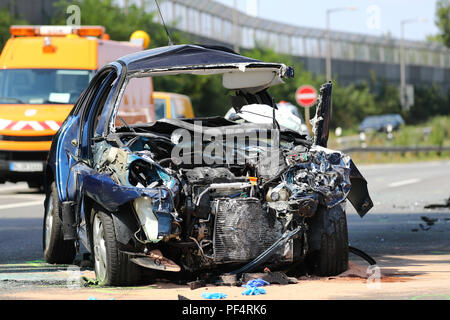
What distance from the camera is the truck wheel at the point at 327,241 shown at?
25.3ft

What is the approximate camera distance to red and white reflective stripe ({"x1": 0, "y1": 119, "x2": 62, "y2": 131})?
1794cm

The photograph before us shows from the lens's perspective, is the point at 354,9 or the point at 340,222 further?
the point at 354,9

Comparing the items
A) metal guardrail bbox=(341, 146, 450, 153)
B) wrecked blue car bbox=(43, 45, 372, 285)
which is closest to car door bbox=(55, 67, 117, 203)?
wrecked blue car bbox=(43, 45, 372, 285)

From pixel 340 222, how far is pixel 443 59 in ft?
263

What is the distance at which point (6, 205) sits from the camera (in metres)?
17.1

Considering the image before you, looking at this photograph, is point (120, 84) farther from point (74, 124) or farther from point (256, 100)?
point (256, 100)

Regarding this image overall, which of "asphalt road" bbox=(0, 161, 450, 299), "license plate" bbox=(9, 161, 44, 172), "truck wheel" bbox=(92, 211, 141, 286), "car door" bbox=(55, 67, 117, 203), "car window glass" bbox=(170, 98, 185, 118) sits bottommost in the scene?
"asphalt road" bbox=(0, 161, 450, 299)

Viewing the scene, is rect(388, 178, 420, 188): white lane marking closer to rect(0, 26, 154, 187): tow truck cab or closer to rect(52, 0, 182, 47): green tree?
rect(0, 26, 154, 187): tow truck cab

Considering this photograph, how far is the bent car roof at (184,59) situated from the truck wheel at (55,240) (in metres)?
1.53

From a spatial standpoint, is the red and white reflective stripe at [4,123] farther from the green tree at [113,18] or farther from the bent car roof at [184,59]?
the green tree at [113,18]

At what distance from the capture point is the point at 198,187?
754 centimetres

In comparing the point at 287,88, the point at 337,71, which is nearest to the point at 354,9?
the point at 287,88

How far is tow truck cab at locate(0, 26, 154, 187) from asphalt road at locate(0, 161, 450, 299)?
86cm

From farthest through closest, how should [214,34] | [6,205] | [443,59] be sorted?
[443,59] → [214,34] → [6,205]
